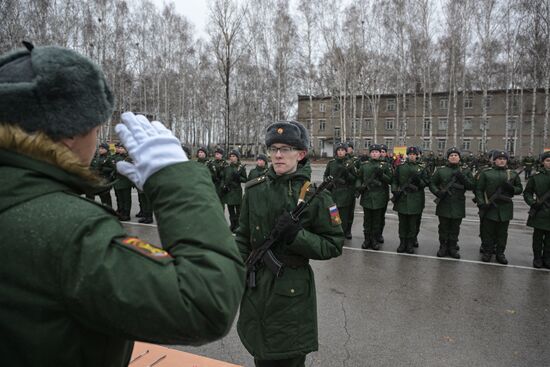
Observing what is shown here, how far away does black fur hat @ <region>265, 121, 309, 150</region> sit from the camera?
253 centimetres

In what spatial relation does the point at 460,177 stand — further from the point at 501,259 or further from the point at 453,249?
the point at 501,259

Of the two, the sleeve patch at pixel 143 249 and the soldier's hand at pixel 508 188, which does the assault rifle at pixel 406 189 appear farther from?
the sleeve patch at pixel 143 249

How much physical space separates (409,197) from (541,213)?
2.26 metres

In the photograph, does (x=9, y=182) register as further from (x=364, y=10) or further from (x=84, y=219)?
(x=364, y=10)

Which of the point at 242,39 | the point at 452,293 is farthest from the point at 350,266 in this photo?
the point at 242,39

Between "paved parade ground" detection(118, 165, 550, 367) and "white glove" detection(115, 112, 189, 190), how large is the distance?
2842 mm

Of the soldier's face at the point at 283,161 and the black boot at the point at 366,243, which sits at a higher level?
the soldier's face at the point at 283,161

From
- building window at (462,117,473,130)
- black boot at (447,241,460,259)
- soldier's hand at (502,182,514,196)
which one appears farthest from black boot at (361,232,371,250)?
building window at (462,117,473,130)

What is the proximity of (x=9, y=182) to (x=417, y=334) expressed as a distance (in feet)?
13.0

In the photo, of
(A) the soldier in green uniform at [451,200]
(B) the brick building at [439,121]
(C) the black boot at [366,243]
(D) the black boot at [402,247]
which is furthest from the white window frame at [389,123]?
(D) the black boot at [402,247]

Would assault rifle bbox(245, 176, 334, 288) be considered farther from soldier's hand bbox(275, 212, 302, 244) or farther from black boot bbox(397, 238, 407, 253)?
black boot bbox(397, 238, 407, 253)

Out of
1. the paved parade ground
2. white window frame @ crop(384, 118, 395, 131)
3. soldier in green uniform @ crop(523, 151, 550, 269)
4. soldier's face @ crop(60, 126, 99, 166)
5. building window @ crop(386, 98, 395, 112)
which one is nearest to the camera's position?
soldier's face @ crop(60, 126, 99, 166)

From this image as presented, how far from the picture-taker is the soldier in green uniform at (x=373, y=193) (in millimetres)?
7703

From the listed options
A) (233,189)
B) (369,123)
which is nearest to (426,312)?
(233,189)
